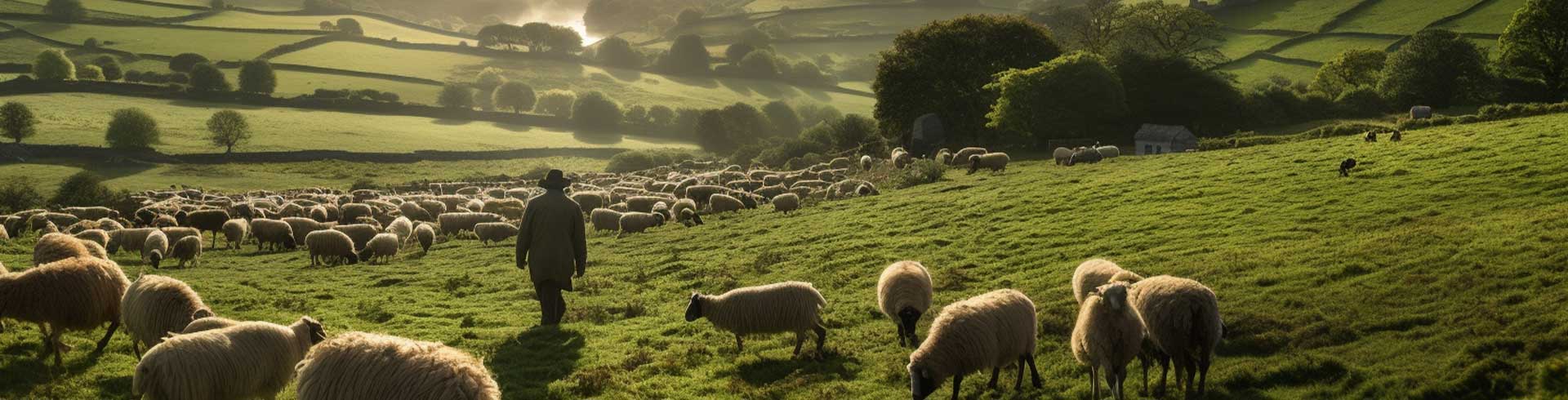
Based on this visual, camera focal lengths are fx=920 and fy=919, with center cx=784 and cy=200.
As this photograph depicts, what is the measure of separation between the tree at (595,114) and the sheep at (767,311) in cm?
9246

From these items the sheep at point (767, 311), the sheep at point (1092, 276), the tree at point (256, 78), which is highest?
the tree at point (256, 78)

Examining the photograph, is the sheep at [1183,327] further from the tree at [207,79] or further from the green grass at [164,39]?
the green grass at [164,39]

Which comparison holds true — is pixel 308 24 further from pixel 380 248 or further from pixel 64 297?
pixel 64 297

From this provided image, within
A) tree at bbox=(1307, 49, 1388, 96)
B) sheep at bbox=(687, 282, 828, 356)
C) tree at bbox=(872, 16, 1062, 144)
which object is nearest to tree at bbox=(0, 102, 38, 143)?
tree at bbox=(872, 16, 1062, 144)

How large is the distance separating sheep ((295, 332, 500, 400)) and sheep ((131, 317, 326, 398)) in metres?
1.40

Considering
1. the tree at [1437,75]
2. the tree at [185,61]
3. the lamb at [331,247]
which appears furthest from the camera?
the tree at [185,61]

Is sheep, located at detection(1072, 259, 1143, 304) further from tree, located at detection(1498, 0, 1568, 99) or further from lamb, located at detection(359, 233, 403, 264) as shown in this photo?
tree, located at detection(1498, 0, 1568, 99)

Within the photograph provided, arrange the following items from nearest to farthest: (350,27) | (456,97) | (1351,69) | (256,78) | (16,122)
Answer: (16,122) < (1351,69) < (256,78) < (456,97) < (350,27)

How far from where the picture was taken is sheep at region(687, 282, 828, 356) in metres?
12.7

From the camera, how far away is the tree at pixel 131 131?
2699 inches

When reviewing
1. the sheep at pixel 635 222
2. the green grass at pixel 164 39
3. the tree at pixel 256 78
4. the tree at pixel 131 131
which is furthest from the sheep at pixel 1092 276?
the green grass at pixel 164 39

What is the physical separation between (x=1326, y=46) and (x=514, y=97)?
8629 cm

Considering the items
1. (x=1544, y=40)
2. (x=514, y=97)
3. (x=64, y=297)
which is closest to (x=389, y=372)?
(x=64, y=297)

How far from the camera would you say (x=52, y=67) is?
8869 centimetres
